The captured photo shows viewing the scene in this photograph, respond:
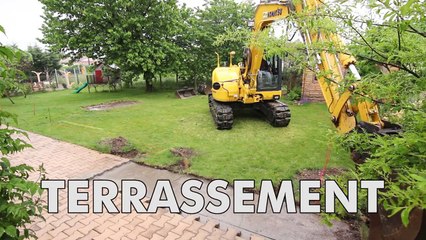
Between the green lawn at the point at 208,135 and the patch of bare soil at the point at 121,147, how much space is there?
0.73ft

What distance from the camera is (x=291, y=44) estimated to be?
7.11ft

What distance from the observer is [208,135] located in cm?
649

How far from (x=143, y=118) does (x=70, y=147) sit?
9.79 feet

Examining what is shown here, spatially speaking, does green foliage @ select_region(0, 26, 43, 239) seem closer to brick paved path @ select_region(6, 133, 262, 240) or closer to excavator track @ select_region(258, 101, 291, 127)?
brick paved path @ select_region(6, 133, 262, 240)

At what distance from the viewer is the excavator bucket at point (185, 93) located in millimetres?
13548

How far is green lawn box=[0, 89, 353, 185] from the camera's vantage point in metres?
4.59

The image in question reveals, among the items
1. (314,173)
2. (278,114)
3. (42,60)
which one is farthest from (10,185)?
(42,60)

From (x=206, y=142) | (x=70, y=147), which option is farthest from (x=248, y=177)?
(x=70, y=147)

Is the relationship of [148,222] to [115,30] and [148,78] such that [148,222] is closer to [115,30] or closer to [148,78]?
[115,30]

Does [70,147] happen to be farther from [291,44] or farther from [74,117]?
[291,44]

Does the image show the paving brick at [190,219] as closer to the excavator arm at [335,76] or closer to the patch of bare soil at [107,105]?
the excavator arm at [335,76]

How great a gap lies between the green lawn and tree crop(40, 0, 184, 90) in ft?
12.1

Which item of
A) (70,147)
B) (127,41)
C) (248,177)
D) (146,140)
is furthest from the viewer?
(127,41)

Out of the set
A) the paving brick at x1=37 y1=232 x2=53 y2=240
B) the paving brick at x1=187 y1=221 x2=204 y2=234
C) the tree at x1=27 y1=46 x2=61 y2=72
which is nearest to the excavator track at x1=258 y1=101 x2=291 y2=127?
the paving brick at x1=187 y1=221 x2=204 y2=234
